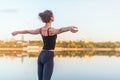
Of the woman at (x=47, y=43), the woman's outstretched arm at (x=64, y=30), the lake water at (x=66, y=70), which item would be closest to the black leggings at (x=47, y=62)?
the woman at (x=47, y=43)

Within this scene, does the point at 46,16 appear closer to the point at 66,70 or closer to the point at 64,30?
the point at 64,30

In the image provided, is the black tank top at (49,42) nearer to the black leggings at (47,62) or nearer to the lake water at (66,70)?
the black leggings at (47,62)

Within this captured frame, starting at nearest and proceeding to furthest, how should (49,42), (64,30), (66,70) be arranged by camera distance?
(64,30)
(49,42)
(66,70)

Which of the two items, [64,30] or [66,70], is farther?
[66,70]

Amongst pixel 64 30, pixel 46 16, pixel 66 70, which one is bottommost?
pixel 66 70

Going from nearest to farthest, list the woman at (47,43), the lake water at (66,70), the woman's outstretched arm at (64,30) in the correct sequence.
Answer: the woman's outstretched arm at (64,30)
the woman at (47,43)
the lake water at (66,70)

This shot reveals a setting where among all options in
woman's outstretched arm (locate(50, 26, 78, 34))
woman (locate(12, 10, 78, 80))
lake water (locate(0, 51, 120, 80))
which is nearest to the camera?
woman's outstretched arm (locate(50, 26, 78, 34))

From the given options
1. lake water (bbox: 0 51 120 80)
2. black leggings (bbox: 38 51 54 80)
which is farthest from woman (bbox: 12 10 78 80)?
lake water (bbox: 0 51 120 80)

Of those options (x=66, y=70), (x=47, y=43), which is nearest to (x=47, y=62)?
(x=47, y=43)

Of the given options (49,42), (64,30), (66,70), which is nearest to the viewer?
(64,30)

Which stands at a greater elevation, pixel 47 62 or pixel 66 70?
pixel 47 62

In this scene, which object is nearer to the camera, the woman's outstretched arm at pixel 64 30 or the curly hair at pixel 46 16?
the woman's outstretched arm at pixel 64 30

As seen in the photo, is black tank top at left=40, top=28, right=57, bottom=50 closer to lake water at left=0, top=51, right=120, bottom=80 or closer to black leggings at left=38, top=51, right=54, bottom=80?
black leggings at left=38, top=51, right=54, bottom=80

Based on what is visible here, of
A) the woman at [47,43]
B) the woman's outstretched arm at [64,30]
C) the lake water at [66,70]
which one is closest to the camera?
the woman's outstretched arm at [64,30]
